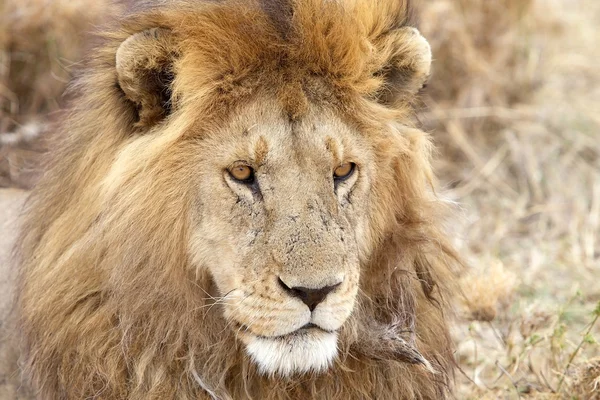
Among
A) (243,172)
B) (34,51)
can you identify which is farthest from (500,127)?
(243,172)

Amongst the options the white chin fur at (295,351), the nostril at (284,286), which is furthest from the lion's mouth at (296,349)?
the nostril at (284,286)

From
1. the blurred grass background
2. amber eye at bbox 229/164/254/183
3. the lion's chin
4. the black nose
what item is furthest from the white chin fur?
the blurred grass background

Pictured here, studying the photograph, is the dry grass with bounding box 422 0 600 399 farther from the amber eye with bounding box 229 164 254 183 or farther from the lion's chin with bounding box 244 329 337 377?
the amber eye with bounding box 229 164 254 183

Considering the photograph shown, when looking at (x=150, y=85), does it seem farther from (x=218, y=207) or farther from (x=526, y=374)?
(x=526, y=374)

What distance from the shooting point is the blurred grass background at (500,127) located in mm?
5363

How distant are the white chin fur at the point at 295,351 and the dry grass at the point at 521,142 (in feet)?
7.28

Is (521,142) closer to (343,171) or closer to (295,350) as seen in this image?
(343,171)

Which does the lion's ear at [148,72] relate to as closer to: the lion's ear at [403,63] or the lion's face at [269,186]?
the lion's face at [269,186]

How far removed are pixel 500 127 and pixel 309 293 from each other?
432 centimetres

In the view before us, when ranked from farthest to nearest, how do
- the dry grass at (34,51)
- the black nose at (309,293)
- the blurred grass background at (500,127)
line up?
the dry grass at (34,51) → the blurred grass background at (500,127) → the black nose at (309,293)

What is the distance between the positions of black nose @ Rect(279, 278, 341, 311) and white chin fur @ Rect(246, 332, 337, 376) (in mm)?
111

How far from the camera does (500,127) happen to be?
665cm

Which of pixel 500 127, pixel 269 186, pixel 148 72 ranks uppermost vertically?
pixel 148 72

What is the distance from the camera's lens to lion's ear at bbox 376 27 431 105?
3.04m
